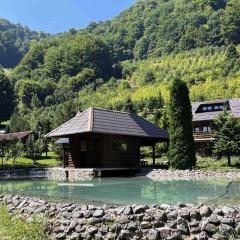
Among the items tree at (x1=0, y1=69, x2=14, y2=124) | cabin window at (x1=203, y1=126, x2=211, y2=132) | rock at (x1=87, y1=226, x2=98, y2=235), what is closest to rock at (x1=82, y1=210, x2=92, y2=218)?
rock at (x1=87, y1=226, x2=98, y2=235)

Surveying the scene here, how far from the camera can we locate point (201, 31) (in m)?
126

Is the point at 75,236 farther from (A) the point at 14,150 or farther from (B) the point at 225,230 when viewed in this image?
(A) the point at 14,150

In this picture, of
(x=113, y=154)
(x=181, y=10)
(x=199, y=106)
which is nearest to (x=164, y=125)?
(x=199, y=106)

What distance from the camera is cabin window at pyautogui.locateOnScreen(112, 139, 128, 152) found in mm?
27891

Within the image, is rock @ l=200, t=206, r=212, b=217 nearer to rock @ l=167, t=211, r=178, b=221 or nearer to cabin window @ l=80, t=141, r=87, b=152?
rock @ l=167, t=211, r=178, b=221

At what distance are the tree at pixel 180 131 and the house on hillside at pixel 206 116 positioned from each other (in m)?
16.3

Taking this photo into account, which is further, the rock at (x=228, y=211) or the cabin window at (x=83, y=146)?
the cabin window at (x=83, y=146)

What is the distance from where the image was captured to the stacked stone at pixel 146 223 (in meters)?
7.95

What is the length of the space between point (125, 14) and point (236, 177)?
159 meters

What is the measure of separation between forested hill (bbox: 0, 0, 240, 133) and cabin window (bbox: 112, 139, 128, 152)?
29.4 meters

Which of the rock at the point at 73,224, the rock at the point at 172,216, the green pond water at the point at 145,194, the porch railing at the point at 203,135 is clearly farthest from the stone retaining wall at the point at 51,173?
the porch railing at the point at 203,135

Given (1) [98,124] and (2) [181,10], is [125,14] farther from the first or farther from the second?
(1) [98,124]

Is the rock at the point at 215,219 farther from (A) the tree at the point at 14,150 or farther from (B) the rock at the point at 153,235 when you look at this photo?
(A) the tree at the point at 14,150

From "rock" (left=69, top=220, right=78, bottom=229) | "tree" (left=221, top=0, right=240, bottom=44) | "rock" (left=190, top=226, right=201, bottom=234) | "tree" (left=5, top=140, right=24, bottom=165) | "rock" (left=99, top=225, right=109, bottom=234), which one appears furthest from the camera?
"tree" (left=221, top=0, right=240, bottom=44)
